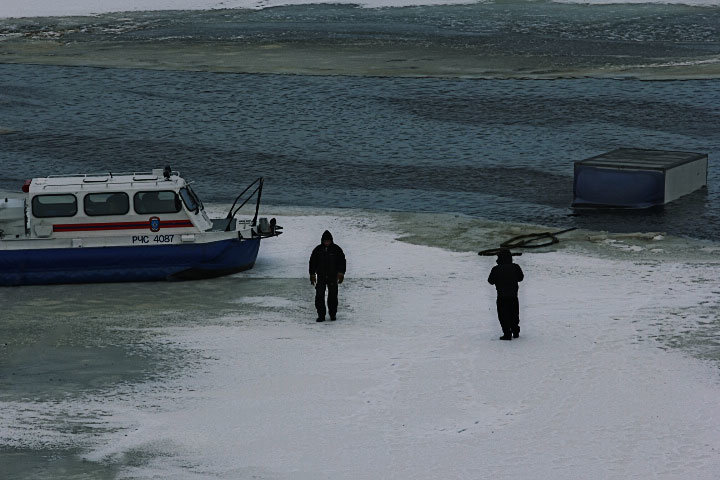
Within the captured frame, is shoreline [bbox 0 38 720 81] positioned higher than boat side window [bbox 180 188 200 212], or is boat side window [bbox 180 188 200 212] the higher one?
shoreline [bbox 0 38 720 81]

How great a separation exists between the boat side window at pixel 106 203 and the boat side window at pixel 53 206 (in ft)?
0.90

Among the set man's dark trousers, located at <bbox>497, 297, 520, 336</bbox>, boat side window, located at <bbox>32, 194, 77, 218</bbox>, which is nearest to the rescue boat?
boat side window, located at <bbox>32, 194, 77, 218</bbox>

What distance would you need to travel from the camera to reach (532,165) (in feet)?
120

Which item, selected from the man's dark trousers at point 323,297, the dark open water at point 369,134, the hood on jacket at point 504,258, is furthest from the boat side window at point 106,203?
the dark open water at point 369,134

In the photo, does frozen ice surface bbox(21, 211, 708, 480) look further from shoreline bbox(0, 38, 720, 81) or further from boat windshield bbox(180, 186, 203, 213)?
shoreline bbox(0, 38, 720, 81)

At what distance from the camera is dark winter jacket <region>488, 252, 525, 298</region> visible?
17.5 meters

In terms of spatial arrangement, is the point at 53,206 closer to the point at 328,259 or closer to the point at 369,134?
the point at 328,259

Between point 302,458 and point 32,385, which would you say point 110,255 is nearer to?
point 32,385

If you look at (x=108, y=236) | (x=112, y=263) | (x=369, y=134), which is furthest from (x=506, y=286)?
(x=369, y=134)

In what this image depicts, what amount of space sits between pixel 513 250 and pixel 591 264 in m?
2.05

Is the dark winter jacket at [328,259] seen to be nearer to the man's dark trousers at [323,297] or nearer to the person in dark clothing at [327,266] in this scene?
the person in dark clothing at [327,266]

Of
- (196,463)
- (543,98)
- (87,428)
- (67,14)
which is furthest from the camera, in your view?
(67,14)

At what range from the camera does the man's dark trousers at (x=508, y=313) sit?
57.8 ft

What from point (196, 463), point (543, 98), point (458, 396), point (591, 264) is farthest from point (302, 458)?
point (543, 98)
